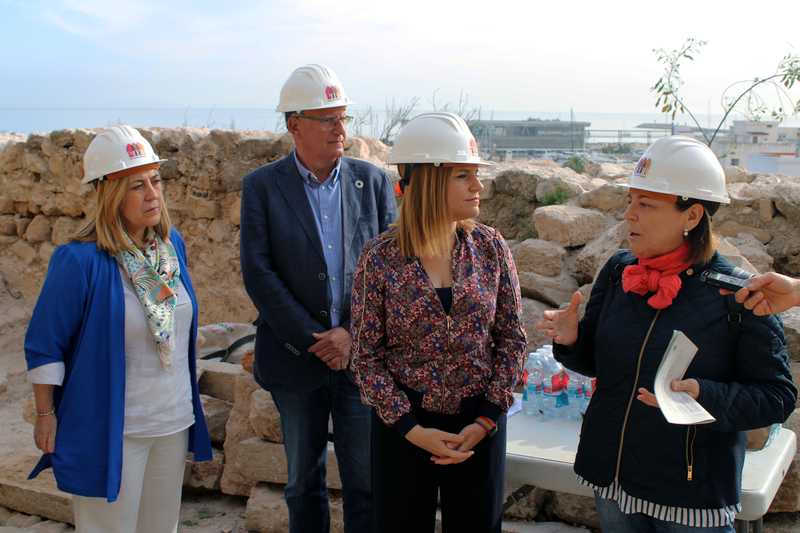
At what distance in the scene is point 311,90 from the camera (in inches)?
131

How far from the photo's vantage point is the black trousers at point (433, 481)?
2660mm

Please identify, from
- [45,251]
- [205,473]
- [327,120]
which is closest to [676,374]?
[327,120]

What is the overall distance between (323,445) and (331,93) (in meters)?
1.45

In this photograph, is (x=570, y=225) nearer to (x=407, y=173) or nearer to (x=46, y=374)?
(x=407, y=173)

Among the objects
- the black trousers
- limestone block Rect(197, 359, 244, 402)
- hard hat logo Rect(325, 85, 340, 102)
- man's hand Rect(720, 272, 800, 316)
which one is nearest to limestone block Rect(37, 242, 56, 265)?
limestone block Rect(197, 359, 244, 402)

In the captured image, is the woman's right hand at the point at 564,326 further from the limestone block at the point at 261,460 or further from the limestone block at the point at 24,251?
the limestone block at the point at 24,251

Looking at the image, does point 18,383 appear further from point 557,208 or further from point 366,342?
point 366,342

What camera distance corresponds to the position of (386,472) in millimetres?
2682

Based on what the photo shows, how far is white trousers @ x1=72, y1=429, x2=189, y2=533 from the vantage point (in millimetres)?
3014

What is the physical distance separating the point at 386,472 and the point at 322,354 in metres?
0.69

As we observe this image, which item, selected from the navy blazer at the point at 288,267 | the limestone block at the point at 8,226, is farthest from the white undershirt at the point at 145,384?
the limestone block at the point at 8,226

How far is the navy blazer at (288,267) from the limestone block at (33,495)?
202 centimetres

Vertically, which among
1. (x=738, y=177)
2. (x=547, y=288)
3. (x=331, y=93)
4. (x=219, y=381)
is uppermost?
(x=331, y=93)

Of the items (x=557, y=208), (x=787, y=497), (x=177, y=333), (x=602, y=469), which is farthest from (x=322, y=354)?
(x=557, y=208)
